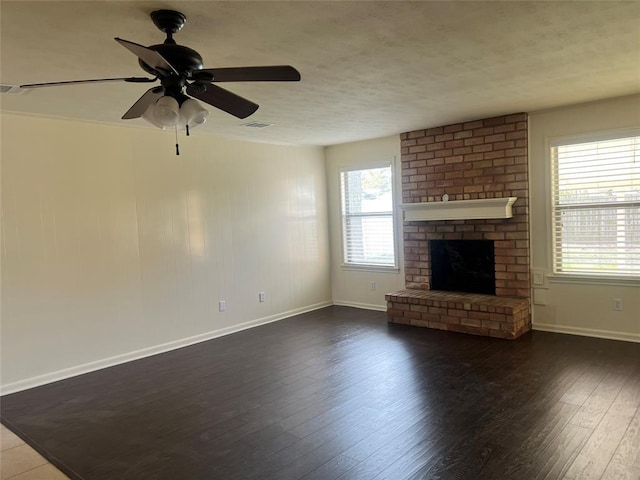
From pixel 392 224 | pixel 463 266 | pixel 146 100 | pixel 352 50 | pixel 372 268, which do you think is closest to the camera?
pixel 146 100

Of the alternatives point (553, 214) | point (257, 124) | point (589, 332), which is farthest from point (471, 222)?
point (257, 124)

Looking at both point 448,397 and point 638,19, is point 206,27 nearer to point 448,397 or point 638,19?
point 638,19

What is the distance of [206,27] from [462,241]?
13.4 feet

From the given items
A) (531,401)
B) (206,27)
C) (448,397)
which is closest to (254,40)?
(206,27)

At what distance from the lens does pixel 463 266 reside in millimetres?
5566

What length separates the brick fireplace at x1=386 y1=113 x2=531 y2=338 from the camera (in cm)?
496

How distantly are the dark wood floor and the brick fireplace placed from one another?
37cm

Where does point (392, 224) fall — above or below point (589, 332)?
above

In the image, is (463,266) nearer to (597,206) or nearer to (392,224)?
(392,224)

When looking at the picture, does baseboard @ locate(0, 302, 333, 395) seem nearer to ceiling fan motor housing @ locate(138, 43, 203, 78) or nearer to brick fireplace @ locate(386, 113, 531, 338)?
brick fireplace @ locate(386, 113, 531, 338)

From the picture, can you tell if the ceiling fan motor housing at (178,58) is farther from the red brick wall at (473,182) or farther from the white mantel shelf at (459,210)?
Result: the red brick wall at (473,182)

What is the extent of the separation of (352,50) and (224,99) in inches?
34.2

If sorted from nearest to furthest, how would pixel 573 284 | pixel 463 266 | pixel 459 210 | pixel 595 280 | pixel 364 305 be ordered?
pixel 595 280 < pixel 573 284 < pixel 459 210 < pixel 463 266 < pixel 364 305

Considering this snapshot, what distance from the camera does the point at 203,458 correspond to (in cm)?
268
